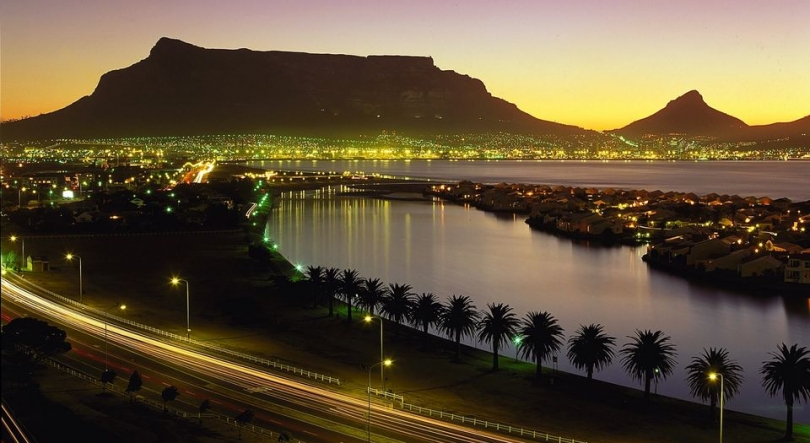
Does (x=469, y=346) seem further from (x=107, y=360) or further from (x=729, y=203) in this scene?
(x=729, y=203)

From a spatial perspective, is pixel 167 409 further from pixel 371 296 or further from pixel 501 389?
pixel 371 296

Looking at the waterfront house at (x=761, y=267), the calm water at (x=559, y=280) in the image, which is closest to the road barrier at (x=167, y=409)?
the calm water at (x=559, y=280)

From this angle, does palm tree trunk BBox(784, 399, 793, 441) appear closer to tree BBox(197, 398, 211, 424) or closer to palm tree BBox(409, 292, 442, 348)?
palm tree BBox(409, 292, 442, 348)

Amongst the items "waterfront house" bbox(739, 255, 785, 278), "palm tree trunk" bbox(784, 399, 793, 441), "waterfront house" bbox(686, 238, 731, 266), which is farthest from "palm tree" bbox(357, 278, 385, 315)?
"waterfront house" bbox(686, 238, 731, 266)

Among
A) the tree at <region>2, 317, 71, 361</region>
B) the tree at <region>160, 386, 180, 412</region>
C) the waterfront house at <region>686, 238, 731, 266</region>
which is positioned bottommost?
the waterfront house at <region>686, 238, 731, 266</region>

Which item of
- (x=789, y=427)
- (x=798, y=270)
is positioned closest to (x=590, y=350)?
(x=789, y=427)

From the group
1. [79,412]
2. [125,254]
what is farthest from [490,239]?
[79,412]

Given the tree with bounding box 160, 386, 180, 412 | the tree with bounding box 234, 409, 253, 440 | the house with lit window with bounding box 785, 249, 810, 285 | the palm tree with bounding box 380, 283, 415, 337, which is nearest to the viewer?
the tree with bounding box 234, 409, 253, 440

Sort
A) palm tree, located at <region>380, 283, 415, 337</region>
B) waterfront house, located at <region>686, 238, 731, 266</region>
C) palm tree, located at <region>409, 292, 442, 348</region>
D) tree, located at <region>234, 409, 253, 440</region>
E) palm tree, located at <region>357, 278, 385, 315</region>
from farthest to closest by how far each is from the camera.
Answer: waterfront house, located at <region>686, 238, 731, 266</region>
palm tree, located at <region>357, 278, 385, 315</region>
palm tree, located at <region>380, 283, 415, 337</region>
palm tree, located at <region>409, 292, 442, 348</region>
tree, located at <region>234, 409, 253, 440</region>
